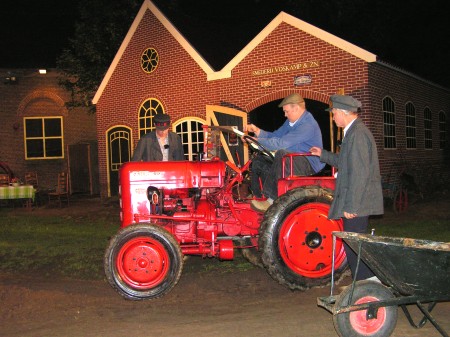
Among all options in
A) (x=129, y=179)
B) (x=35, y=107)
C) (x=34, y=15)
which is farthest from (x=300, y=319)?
(x=34, y=15)

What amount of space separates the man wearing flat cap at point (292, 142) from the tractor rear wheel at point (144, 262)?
1.13m

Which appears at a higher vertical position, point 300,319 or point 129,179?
point 129,179

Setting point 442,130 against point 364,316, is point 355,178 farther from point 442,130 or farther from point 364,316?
point 442,130

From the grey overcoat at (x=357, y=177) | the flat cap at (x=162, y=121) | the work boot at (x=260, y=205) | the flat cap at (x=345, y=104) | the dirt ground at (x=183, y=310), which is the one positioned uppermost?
the flat cap at (x=162, y=121)

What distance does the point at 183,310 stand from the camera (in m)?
5.52

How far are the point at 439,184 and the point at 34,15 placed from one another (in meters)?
20.7

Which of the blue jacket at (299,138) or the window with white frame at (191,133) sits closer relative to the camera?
the blue jacket at (299,138)

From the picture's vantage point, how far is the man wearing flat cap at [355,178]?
15.4ft

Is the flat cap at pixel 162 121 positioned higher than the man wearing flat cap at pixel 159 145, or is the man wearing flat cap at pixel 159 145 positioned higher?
the flat cap at pixel 162 121

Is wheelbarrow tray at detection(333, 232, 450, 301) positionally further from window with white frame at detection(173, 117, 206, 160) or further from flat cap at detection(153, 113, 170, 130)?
window with white frame at detection(173, 117, 206, 160)

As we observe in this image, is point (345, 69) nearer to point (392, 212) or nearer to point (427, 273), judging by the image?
point (392, 212)

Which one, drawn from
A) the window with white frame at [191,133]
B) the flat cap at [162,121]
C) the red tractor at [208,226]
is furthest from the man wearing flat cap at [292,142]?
the window with white frame at [191,133]

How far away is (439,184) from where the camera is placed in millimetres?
15172

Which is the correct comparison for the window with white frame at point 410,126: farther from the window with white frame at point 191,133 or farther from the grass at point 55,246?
the grass at point 55,246
